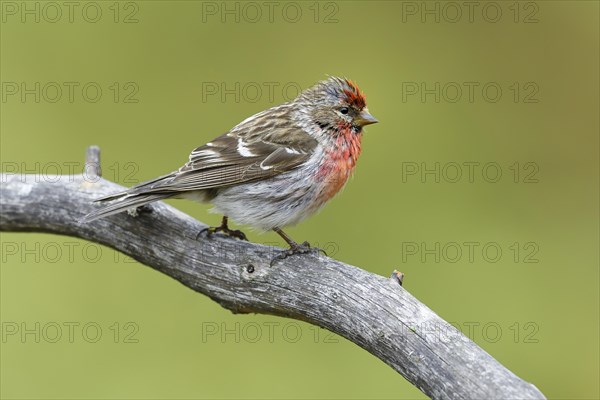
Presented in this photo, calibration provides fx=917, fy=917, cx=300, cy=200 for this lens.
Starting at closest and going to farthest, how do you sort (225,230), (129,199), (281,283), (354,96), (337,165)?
(281,283)
(129,199)
(225,230)
(337,165)
(354,96)

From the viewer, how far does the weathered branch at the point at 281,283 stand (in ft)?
12.2

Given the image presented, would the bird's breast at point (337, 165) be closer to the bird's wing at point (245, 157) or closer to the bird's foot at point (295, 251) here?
the bird's wing at point (245, 157)

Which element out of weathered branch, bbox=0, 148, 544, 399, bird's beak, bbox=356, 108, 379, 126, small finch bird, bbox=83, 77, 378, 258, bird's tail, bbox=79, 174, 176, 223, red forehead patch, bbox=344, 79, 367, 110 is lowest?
Result: weathered branch, bbox=0, 148, 544, 399

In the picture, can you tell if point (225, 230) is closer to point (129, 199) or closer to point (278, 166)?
point (278, 166)

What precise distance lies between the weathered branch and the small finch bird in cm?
20

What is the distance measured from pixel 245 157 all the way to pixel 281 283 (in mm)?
834

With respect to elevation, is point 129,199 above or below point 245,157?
below

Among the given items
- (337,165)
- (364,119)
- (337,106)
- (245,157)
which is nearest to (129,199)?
(245,157)

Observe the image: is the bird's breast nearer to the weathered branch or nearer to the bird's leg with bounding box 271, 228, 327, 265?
the bird's leg with bounding box 271, 228, 327, 265

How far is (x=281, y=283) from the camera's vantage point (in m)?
4.46

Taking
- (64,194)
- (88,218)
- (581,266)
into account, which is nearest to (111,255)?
(64,194)

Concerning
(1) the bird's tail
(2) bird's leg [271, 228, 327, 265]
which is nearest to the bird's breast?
(2) bird's leg [271, 228, 327, 265]

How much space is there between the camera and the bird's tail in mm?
4535

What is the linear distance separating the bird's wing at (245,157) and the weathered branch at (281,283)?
0.85ft
